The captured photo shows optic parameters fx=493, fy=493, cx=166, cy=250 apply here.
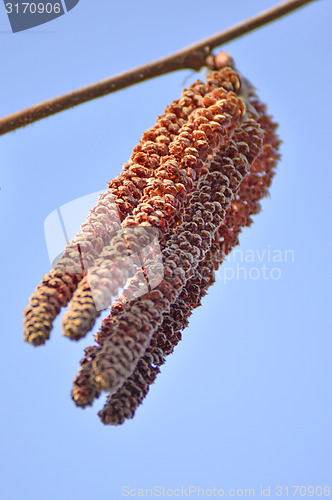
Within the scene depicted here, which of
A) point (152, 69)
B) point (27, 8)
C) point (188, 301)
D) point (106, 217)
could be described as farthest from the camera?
point (27, 8)

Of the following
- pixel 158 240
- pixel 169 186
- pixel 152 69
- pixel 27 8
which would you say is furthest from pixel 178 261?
pixel 27 8

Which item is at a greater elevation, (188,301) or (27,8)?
(27,8)

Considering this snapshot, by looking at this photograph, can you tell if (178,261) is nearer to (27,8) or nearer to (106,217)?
(106,217)

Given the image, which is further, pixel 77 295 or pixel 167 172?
pixel 167 172

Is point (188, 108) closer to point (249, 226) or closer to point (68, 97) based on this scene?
point (68, 97)

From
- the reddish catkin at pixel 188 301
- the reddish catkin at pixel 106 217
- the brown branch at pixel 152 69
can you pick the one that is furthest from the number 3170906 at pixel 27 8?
the reddish catkin at pixel 188 301

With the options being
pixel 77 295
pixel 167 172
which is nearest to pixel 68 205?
pixel 167 172
